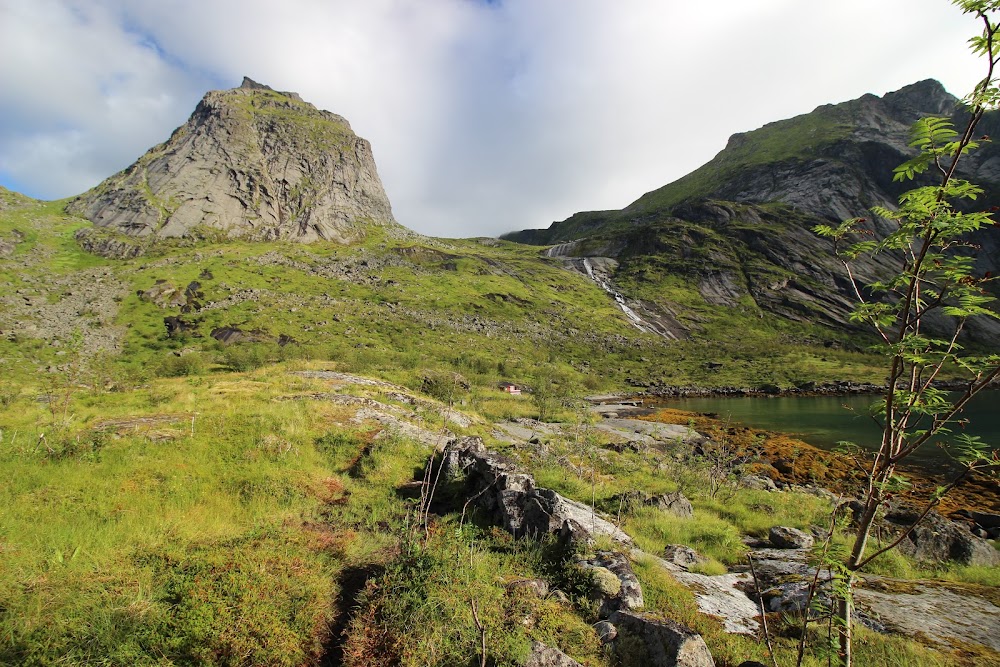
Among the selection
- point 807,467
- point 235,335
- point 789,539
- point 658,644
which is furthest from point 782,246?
point 658,644

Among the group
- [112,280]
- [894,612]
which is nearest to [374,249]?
[112,280]

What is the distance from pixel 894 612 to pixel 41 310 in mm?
94735

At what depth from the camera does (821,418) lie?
5028 centimetres

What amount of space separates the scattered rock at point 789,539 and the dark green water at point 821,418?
1342 cm

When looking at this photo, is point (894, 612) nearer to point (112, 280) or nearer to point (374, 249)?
point (112, 280)

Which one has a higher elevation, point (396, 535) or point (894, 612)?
point (396, 535)

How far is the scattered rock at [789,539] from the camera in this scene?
1241 cm

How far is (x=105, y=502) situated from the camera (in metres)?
9.00

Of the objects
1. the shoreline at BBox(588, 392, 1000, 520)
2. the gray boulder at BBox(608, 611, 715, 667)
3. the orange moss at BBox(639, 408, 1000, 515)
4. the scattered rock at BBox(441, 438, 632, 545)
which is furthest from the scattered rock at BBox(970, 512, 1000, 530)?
the gray boulder at BBox(608, 611, 715, 667)

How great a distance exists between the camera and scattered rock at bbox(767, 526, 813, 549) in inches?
489

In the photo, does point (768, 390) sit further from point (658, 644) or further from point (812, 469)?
point (658, 644)

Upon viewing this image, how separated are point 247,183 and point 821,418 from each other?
524 ft

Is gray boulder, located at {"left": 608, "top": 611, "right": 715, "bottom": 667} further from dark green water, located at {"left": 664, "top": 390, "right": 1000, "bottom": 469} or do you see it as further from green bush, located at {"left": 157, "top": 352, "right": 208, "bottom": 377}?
green bush, located at {"left": 157, "top": 352, "right": 208, "bottom": 377}

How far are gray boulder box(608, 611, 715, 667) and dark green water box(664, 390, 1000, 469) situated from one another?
21.8 m
